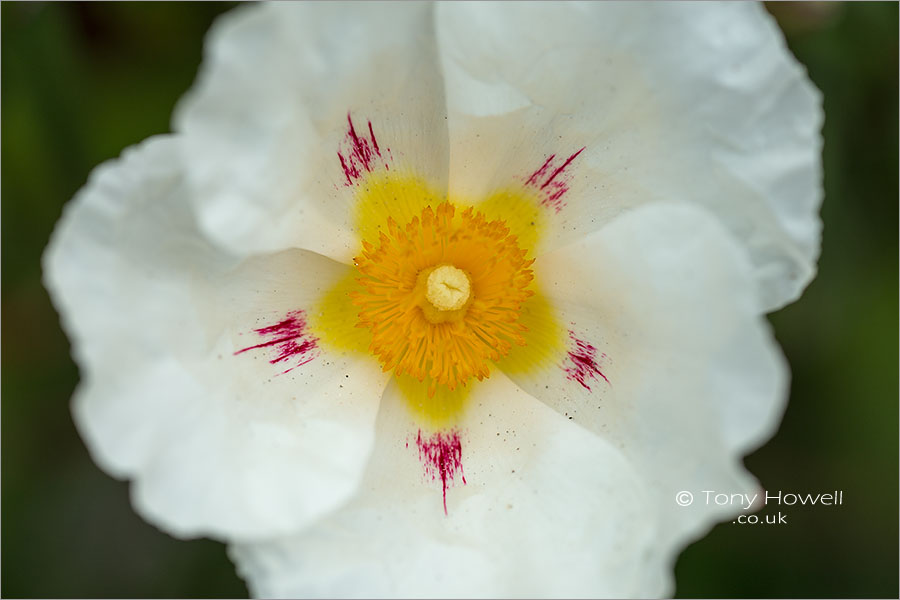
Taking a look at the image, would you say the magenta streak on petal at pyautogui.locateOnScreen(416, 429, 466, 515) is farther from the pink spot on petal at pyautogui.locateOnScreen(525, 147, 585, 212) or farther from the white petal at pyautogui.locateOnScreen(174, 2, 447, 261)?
the pink spot on petal at pyautogui.locateOnScreen(525, 147, 585, 212)

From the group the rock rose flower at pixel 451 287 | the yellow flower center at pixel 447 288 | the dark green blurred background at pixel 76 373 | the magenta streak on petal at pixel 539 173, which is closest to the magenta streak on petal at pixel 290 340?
the rock rose flower at pixel 451 287

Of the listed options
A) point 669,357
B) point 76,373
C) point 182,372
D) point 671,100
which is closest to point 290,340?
point 182,372

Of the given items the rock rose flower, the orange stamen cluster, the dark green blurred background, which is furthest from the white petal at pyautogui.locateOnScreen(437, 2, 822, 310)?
the dark green blurred background

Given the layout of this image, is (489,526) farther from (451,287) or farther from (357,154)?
(357,154)

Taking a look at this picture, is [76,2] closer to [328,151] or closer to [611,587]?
[328,151]

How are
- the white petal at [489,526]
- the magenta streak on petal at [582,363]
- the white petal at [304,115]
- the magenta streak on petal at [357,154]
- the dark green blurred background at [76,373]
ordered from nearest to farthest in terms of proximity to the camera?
the white petal at [304,115] < the white petal at [489,526] < the magenta streak on petal at [357,154] < the magenta streak on petal at [582,363] < the dark green blurred background at [76,373]

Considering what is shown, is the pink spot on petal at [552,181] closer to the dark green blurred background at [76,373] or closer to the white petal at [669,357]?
the white petal at [669,357]

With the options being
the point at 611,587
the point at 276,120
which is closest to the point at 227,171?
the point at 276,120
